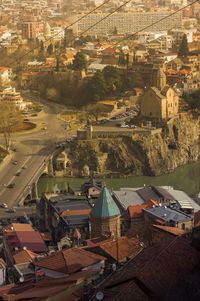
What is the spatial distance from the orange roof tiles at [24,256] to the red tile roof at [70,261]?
7.66ft

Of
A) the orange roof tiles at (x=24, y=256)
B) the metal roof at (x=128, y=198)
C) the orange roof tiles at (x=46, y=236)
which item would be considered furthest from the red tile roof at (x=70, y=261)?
the metal roof at (x=128, y=198)

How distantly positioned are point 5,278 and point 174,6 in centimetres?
7737

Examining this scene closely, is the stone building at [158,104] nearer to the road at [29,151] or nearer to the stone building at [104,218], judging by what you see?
the road at [29,151]

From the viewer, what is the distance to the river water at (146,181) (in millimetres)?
25144

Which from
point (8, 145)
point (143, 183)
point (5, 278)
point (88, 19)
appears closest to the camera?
point (5, 278)

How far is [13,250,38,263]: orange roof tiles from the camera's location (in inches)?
504

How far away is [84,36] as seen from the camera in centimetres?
6344

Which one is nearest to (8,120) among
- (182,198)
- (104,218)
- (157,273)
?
(182,198)

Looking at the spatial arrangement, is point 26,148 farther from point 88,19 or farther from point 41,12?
point 41,12

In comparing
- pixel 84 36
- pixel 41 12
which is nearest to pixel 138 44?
pixel 84 36

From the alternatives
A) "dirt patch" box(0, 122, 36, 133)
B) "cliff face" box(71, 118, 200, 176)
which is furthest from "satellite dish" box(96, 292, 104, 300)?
"dirt patch" box(0, 122, 36, 133)

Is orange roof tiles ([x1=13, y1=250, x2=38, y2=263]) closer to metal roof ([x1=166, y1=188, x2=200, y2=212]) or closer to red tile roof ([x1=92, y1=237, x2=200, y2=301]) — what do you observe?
red tile roof ([x1=92, y1=237, x2=200, y2=301])

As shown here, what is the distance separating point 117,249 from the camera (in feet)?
36.8

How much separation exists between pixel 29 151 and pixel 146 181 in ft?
17.4
